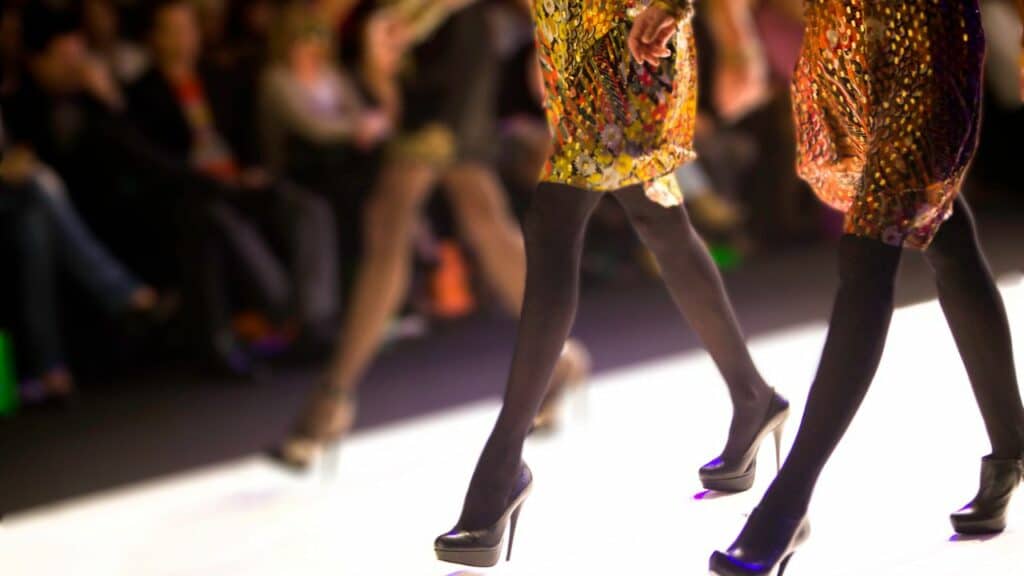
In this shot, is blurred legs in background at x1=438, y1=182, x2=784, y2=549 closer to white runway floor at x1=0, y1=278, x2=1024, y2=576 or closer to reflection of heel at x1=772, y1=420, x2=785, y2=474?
white runway floor at x1=0, y1=278, x2=1024, y2=576

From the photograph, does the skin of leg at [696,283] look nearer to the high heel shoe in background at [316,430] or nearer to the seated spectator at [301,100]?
the high heel shoe in background at [316,430]

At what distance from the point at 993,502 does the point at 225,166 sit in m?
3.28

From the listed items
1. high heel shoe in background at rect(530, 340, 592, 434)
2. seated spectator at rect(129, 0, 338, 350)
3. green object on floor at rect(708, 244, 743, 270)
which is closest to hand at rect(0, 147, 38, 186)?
seated spectator at rect(129, 0, 338, 350)

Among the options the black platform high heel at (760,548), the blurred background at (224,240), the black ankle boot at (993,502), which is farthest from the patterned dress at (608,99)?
the blurred background at (224,240)

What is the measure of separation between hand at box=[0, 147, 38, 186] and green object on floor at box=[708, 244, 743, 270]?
9.78 feet

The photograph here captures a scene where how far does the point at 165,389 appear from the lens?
14.6ft

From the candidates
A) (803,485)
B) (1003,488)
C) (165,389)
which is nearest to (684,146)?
(803,485)

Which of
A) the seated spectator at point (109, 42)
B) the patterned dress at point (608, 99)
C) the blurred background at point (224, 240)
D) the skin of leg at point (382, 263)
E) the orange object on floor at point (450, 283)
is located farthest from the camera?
the orange object on floor at point (450, 283)

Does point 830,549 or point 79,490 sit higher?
point 830,549

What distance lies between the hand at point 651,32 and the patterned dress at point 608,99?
6 centimetres

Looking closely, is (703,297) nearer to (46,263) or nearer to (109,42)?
(46,263)

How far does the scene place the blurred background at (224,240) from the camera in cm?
402

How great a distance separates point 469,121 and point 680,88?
139 centimetres

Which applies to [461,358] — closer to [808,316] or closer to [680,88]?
[808,316]
